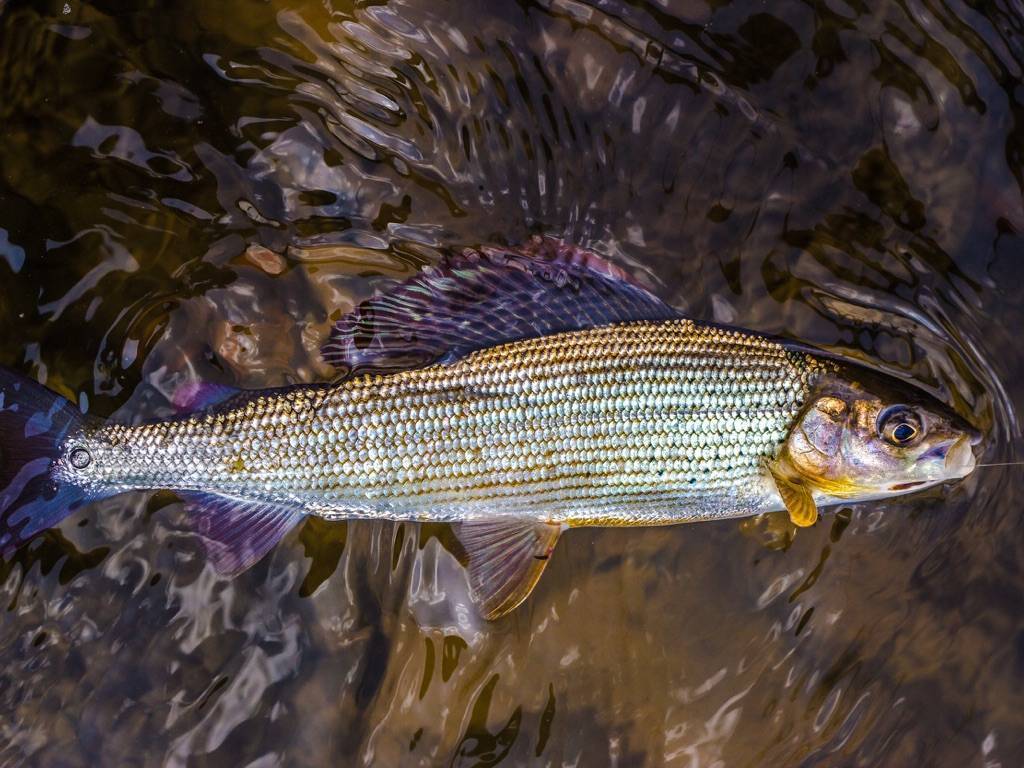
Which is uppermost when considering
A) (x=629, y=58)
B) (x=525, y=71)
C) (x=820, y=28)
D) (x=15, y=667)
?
(x=820, y=28)

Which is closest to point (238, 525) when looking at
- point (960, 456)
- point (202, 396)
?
point (202, 396)

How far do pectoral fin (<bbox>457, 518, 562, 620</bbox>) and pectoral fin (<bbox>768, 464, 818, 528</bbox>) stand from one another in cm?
100

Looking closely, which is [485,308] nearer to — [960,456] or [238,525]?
[238,525]

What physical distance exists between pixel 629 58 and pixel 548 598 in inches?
105

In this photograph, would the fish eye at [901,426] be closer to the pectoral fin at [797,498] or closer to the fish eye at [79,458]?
the pectoral fin at [797,498]

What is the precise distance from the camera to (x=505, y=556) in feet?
12.4

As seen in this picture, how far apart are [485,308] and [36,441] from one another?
2.03 metres

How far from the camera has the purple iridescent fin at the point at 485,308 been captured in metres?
3.70

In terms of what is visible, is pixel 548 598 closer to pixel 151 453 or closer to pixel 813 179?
pixel 151 453

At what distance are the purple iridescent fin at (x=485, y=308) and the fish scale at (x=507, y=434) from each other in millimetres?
150

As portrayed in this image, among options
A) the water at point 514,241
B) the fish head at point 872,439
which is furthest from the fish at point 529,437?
the water at point 514,241

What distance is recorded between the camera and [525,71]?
402cm

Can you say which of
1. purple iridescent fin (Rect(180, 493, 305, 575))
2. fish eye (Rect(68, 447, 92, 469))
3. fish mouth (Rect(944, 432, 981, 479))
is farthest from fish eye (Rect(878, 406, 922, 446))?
fish eye (Rect(68, 447, 92, 469))

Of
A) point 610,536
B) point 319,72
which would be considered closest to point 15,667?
point 610,536
